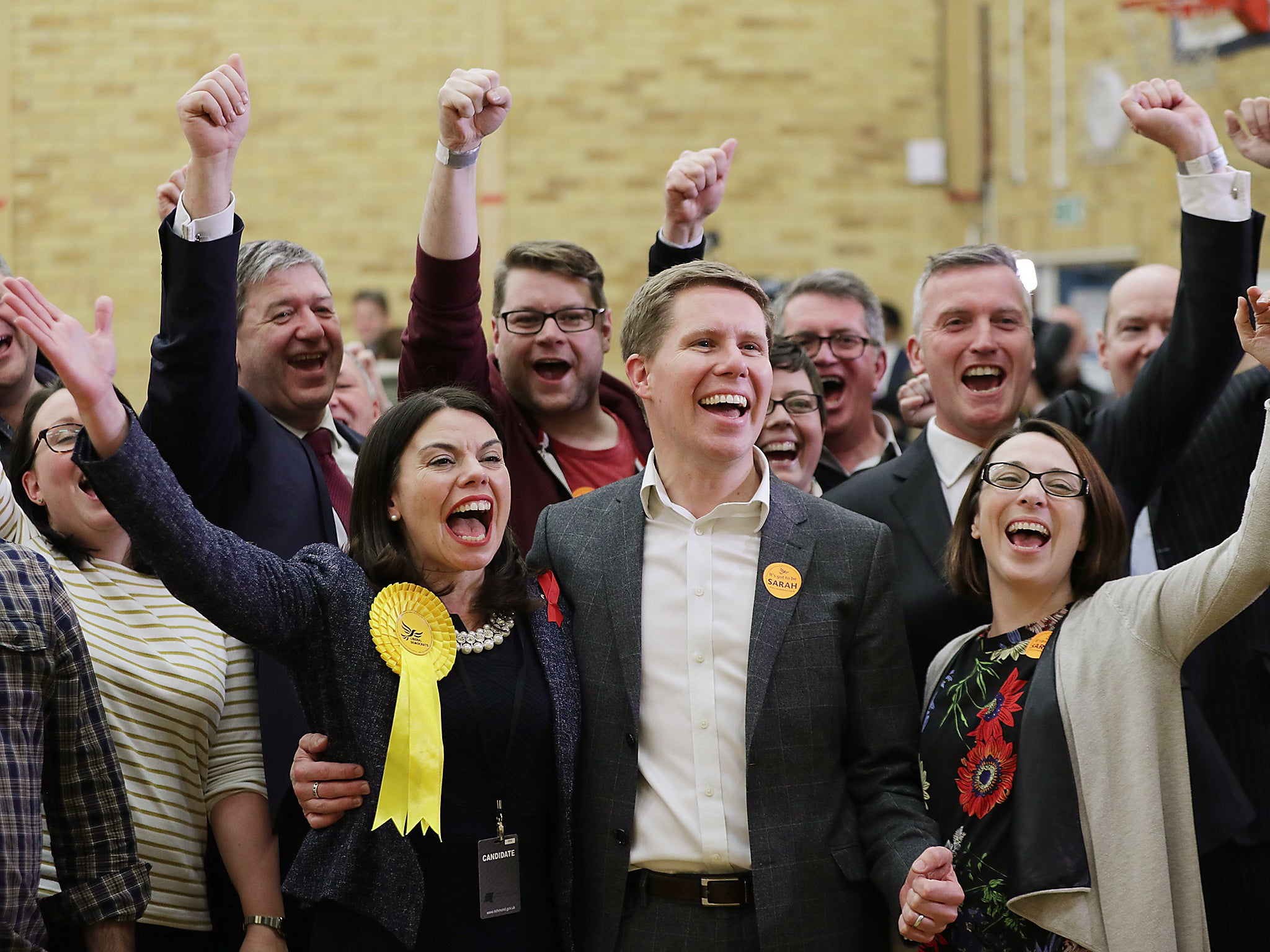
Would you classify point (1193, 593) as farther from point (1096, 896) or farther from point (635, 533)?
point (635, 533)

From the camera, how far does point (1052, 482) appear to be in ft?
8.73

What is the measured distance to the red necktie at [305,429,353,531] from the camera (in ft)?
10.3

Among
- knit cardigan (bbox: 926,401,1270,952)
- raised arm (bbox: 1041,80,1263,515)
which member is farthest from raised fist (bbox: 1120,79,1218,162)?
knit cardigan (bbox: 926,401,1270,952)

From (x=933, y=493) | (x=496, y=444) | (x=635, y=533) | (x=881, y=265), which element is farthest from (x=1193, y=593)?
(x=881, y=265)

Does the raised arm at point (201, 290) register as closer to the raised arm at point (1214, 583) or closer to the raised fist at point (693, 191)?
the raised fist at point (693, 191)

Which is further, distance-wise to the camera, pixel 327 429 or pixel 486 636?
pixel 327 429

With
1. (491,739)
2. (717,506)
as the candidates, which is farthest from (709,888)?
(717,506)

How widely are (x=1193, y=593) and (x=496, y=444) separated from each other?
4.31 ft

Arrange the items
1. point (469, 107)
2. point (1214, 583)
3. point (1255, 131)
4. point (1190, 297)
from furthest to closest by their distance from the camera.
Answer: point (1255, 131) < point (1190, 297) < point (469, 107) < point (1214, 583)

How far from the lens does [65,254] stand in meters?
9.34

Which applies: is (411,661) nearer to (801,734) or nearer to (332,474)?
(801,734)

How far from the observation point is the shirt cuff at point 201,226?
2.59 meters

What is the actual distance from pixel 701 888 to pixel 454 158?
5.33 ft

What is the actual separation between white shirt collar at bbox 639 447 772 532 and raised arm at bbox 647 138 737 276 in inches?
27.4
